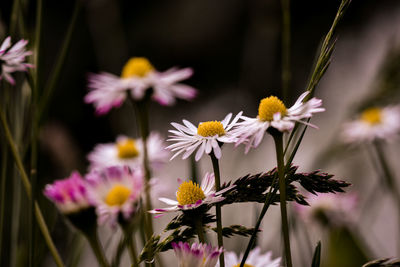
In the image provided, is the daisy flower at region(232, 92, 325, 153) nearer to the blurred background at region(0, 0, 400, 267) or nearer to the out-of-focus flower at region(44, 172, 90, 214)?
the out-of-focus flower at region(44, 172, 90, 214)

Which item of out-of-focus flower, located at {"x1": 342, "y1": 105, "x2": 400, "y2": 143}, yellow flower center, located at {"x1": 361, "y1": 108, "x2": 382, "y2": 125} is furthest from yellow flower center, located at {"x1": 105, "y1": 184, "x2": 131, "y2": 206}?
yellow flower center, located at {"x1": 361, "y1": 108, "x2": 382, "y2": 125}

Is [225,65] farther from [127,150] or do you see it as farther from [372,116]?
[127,150]

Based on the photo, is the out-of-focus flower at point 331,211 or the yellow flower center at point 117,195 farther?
the out-of-focus flower at point 331,211

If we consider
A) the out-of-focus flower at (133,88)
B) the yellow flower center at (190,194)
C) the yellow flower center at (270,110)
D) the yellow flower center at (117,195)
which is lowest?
the yellow flower center at (190,194)

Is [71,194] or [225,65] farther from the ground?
[225,65]

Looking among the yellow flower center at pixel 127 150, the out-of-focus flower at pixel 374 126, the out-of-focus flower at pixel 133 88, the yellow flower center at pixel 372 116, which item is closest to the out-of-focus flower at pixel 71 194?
the out-of-focus flower at pixel 133 88

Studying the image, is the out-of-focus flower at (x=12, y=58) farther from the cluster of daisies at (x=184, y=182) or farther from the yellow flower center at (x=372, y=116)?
the yellow flower center at (x=372, y=116)

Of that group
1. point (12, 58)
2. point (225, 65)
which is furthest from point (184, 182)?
point (225, 65)

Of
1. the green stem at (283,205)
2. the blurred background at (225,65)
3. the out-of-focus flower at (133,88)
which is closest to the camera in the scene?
the green stem at (283,205)
